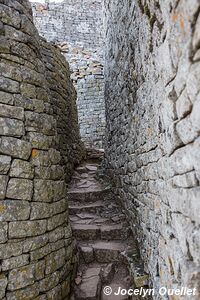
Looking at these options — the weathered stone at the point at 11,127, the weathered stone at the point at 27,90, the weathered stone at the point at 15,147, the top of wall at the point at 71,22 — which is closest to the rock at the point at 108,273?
the weathered stone at the point at 15,147

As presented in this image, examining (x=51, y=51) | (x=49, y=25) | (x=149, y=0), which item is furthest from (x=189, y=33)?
(x=49, y=25)

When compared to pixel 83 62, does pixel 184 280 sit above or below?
below

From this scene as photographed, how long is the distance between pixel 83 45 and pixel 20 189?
12856mm

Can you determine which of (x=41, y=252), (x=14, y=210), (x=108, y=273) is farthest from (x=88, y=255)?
(x=14, y=210)

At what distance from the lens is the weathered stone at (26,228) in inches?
92.9

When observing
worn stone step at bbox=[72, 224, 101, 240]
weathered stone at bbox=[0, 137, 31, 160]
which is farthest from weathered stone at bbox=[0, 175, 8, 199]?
worn stone step at bbox=[72, 224, 101, 240]

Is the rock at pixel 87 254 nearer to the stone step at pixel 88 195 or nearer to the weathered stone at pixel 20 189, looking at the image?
the weathered stone at pixel 20 189

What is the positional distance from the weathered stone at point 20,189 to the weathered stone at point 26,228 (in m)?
0.24

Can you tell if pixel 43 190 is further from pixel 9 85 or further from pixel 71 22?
pixel 71 22

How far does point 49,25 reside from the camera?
535 inches

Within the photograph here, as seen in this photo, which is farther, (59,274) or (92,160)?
(92,160)

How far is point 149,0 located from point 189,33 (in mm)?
1175

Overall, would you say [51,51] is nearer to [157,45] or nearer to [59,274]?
[157,45]

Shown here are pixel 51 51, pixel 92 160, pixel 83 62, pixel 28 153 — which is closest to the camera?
pixel 28 153
